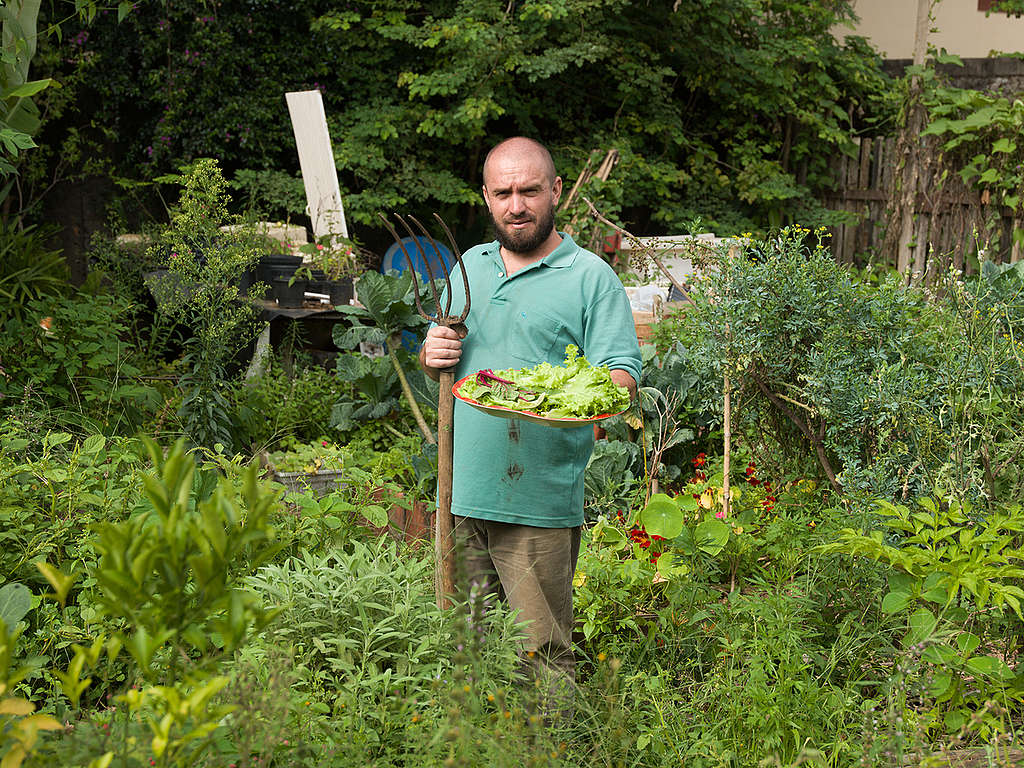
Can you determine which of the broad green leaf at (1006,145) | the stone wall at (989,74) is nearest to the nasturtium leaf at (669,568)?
the broad green leaf at (1006,145)

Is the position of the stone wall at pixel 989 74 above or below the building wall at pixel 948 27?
below

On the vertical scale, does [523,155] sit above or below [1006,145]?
below

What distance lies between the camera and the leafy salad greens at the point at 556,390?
2.19 meters

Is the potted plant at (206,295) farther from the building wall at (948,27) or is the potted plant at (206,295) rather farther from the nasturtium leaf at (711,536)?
the building wall at (948,27)

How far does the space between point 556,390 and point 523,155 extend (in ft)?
2.14

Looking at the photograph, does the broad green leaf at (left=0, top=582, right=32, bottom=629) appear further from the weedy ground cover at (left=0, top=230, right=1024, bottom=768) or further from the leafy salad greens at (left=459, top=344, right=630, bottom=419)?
the leafy salad greens at (left=459, top=344, right=630, bottom=419)

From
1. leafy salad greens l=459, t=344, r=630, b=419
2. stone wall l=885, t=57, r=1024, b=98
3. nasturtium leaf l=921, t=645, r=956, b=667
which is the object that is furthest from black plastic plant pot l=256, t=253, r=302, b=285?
stone wall l=885, t=57, r=1024, b=98

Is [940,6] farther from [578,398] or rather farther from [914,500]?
[578,398]

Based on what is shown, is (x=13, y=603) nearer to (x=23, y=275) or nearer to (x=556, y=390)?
(x=556, y=390)

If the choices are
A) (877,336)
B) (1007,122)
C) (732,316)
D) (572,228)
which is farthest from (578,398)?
(1007,122)

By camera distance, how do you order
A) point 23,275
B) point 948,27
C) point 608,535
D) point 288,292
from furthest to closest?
point 948,27 < point 288,292 < point 23,275 < point 608,535

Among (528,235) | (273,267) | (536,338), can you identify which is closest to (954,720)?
(536,338)

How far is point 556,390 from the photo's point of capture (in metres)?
2.26

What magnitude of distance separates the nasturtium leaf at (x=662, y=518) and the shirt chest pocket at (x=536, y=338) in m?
0.75
